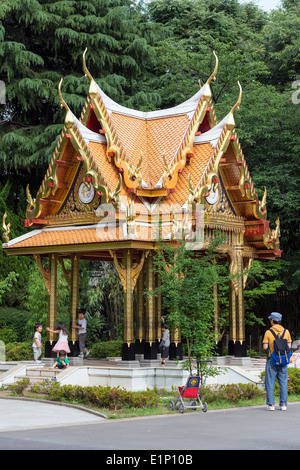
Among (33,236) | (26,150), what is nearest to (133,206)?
(33,236)

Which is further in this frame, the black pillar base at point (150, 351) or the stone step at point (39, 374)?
the black pillar base at point (150, 351)

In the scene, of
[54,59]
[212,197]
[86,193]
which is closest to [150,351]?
[212,197]

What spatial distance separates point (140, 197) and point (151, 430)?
332 inches

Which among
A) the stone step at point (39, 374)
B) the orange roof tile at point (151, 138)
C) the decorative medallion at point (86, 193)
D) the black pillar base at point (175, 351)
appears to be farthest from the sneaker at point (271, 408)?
the decorative medallion at point (86, 193)

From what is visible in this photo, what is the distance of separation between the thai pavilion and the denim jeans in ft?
12.5

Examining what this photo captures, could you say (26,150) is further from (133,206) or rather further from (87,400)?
(87,400)

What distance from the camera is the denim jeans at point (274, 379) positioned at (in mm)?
13875

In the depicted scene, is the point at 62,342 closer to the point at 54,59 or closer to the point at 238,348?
the point at 238,348

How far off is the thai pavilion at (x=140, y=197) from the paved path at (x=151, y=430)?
4.18 metres

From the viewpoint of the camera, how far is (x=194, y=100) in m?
20.4

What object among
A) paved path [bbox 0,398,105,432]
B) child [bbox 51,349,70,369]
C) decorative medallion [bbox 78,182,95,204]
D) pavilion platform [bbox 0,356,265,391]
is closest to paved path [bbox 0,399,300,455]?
paved path [bbox 0,398,105,432]

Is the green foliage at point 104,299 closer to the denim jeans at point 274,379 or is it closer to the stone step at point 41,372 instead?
the stone step at point 41,372

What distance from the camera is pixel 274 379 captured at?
1392 cm
